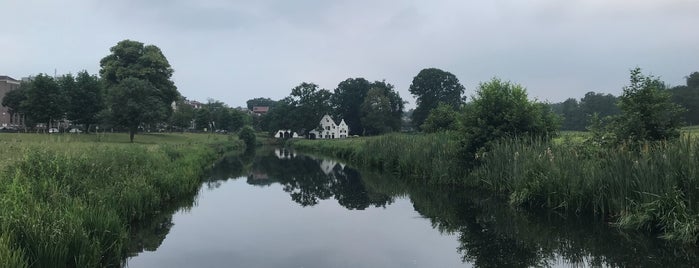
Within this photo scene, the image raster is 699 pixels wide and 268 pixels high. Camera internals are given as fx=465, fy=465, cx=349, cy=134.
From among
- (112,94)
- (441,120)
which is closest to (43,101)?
(112,94)

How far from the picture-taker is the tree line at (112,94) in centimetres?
4431

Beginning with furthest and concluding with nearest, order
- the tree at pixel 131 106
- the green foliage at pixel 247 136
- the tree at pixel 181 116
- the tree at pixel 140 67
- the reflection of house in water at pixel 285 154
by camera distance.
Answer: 1. the tree at pixel 181 116
2. the green foliage at pixel 247 136
3. the tree at pixel 140 67
4. the reflection of house in water at pixel 285 154
5. the tree at pixel 131 106

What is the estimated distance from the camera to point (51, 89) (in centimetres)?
4838

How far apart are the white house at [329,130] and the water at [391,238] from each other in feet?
273

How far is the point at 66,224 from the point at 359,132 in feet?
326

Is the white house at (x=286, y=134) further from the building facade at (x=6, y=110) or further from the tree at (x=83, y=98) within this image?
the tree at (x=83, y=98)

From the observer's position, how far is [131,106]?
43.2m

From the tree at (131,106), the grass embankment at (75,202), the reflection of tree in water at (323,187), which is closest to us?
the grass embankment at (75,202)

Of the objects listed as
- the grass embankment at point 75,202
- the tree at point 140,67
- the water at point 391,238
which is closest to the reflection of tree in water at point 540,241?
the water at point 391,238

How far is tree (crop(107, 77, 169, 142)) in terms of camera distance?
4375 cm

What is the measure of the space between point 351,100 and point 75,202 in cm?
9654

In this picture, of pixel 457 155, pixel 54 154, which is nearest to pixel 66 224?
pixel 54 154

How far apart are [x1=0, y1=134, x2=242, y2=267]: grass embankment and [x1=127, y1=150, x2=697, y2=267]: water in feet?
2.74

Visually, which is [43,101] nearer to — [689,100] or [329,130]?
[329,130]
